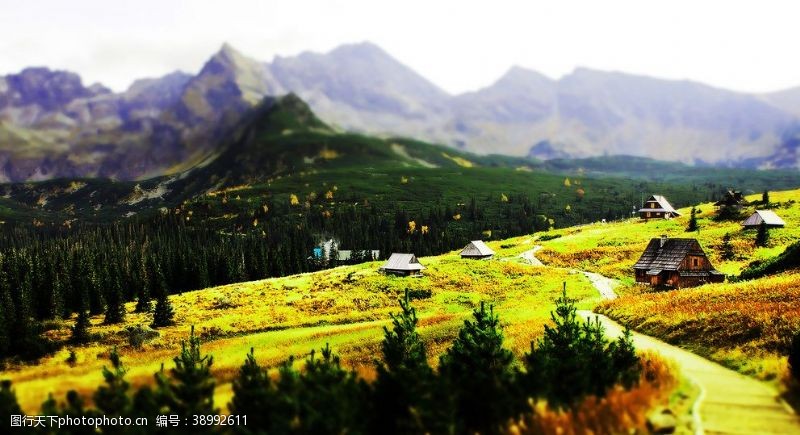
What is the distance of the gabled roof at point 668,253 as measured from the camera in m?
73.4

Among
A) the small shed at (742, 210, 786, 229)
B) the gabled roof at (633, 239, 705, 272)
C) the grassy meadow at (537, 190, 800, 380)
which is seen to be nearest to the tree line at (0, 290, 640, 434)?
the grassy meadow at (537, 190, 800, 380)

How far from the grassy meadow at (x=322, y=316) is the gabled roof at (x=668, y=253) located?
9.57 metres

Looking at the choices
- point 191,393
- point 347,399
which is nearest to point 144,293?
point 191,393

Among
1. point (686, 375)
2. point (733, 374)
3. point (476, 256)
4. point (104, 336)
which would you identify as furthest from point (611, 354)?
point (476, 256)

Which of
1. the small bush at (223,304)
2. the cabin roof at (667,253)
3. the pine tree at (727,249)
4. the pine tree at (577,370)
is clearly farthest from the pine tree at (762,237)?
the small bush at (223,304)

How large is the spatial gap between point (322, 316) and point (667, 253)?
5008cm

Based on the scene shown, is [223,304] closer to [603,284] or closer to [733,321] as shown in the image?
[603,284]

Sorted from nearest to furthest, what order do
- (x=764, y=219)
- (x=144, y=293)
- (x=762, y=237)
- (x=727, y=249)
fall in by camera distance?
(x=727, y=249), (x=762, y=237), (x=764, y=219), (x=144, y=293)

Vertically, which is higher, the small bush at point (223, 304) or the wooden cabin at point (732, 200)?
the wooden cabin at point (732, 200)

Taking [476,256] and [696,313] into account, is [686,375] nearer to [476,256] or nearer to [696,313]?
[696,313]

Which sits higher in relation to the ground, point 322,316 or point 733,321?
point 733,321

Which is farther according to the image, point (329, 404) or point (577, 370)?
point (577, 370)

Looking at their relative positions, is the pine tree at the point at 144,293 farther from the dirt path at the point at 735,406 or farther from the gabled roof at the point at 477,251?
the dirt path at the point at 735,406

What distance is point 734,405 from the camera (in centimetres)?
2017
